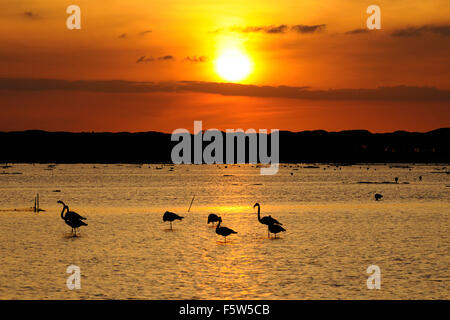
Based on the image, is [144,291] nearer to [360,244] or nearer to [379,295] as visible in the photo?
[379,295]

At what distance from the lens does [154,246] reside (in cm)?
2842

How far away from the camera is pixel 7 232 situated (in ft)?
109

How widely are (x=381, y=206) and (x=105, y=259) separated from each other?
36195mm

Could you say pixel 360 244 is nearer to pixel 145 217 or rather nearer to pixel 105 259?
pixel 105 259

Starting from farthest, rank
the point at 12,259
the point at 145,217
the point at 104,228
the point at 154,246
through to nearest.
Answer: the point at 145,217 → the point at 104,228 → the point at 154,246 → the point at 12,259

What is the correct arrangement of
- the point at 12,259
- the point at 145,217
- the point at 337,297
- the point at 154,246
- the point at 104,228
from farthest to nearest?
the point at 145,217, the point at 104,228, the point at 154,246, the point at 12,259, the point at 337,297

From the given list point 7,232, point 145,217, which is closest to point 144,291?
point 7,232
